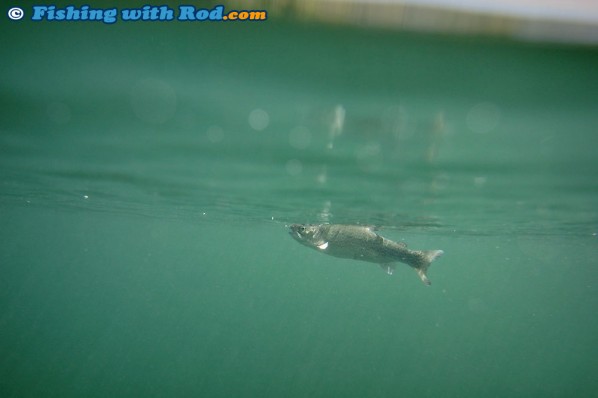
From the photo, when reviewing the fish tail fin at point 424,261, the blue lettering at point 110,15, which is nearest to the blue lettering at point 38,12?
the blue lettering at point 110,15

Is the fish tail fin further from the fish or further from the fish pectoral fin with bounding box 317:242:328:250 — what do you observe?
the fish pectoral fin with bounding box 317:242:328:250

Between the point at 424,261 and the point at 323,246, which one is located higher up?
the point at 323,246

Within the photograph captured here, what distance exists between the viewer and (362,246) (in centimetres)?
1412

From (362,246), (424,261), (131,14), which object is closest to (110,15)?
(131,14)

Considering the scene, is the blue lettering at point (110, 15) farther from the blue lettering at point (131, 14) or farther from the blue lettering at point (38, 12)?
the blue lettering at point (38, 12)

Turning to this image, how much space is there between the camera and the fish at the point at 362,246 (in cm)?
1374

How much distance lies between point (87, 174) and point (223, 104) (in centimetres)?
1138

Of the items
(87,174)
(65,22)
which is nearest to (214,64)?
(65,22)

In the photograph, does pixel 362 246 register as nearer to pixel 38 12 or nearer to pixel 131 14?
pixel 131 14

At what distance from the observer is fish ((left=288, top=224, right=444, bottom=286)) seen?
45.1 ft

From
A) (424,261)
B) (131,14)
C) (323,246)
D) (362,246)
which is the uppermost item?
(131,14)

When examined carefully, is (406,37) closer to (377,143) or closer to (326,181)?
(377,143)

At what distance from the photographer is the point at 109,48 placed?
743 cm

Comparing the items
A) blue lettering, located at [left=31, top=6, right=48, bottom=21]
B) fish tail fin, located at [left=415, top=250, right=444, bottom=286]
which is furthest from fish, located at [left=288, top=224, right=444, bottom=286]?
blue lettering, located at [left=31, top=6, right=48, bottom=21]
